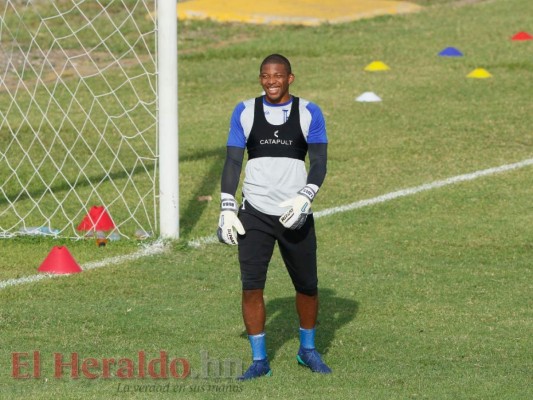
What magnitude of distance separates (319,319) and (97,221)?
284 centimetres

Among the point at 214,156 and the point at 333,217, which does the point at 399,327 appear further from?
the point at 214,156

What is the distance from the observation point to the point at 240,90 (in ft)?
53.2

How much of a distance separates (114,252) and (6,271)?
0.89m

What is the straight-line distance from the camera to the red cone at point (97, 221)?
10.2 metres

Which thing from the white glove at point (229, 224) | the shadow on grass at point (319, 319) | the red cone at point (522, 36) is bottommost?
the shadow on grass at point (319, 319)

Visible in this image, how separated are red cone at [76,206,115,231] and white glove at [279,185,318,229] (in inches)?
147

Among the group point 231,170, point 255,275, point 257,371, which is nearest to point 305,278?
point 255,275

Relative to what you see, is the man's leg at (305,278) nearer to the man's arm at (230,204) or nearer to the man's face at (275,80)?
the man's arm at (230,204)

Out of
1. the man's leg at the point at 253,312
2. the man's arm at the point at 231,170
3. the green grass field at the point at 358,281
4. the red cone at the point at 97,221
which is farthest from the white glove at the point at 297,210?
the red cone at the point at 97,221

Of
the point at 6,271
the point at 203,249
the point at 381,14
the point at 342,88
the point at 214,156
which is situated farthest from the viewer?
the point at 381,14

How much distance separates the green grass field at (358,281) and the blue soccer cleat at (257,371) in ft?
0.26

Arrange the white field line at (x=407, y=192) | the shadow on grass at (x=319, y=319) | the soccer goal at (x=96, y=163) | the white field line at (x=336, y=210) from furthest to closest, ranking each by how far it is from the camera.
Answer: the white field line at (x=407, y=192) < the soccer goal at (x=96, y=163) < the white field line at (x=336, y=210) < the shadow on grass at (x=319, y=319)

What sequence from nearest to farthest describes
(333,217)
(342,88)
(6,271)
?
(6,271)
(333,217)
(342,88)

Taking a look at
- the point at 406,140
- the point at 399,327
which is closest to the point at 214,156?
Result: the point at 406,140
